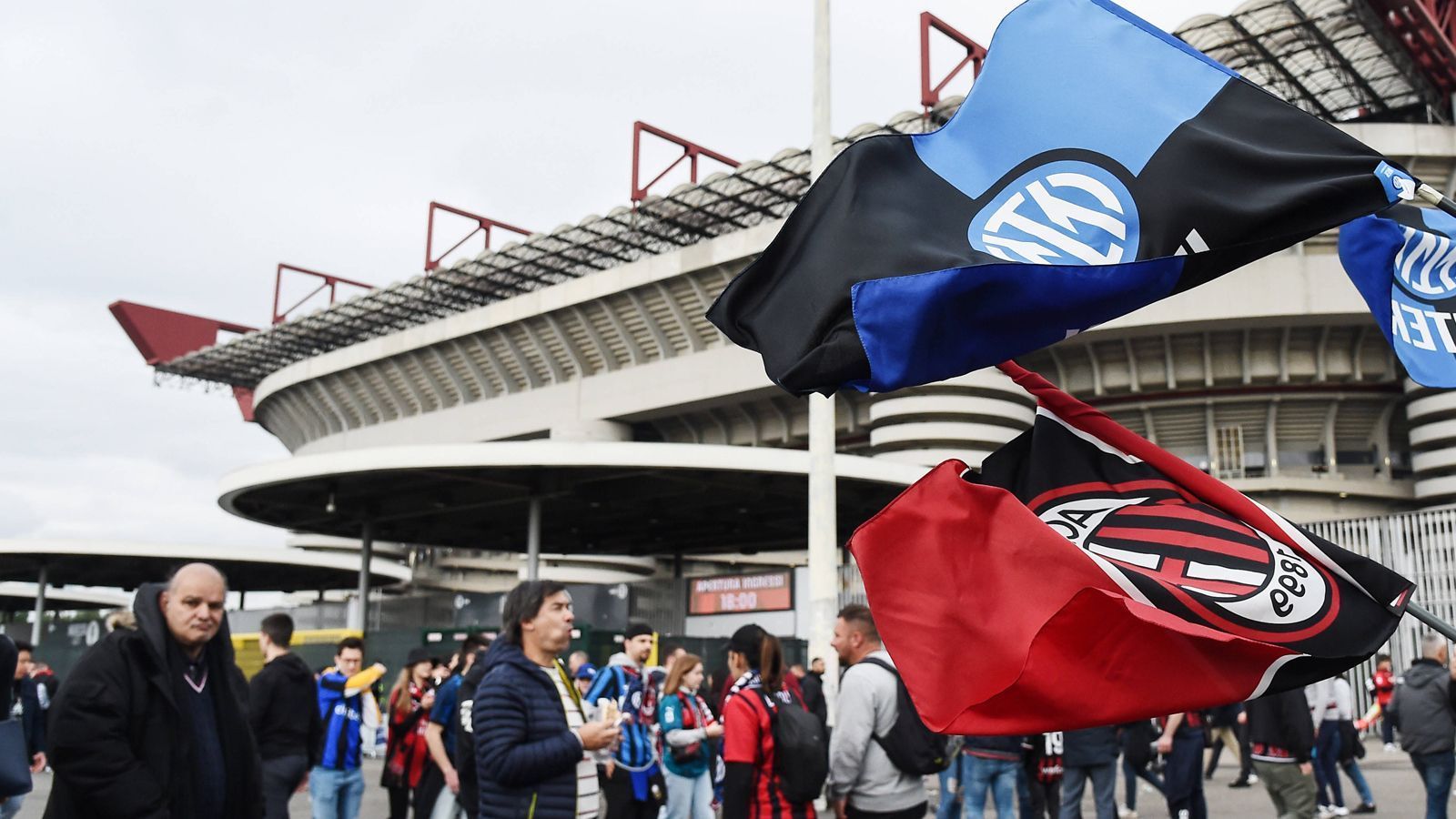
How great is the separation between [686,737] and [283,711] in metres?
2.66

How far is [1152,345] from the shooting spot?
35.6 meters

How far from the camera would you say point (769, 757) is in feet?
21.4

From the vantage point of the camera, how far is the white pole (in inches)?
637

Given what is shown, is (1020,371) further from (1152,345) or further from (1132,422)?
(1132,422)

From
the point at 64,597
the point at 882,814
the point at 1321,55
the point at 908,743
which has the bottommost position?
the point at 882,814

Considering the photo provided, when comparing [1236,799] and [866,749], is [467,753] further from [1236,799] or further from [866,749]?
[1236,799]

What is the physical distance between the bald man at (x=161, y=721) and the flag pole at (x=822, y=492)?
11.7m

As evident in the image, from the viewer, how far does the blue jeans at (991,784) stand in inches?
357

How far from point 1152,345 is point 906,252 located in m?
33.9

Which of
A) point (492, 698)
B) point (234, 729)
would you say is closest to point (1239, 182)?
point (492, 698)

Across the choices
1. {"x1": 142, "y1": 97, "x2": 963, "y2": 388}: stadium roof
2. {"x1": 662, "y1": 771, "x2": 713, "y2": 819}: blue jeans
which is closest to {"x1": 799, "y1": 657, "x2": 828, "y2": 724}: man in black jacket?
{"x1": 662, "y1": 771, "x2": 713, "y2": 819}: blue jeans

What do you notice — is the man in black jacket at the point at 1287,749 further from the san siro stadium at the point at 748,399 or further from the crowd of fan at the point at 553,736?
the san siro stadium at the point at 748,399

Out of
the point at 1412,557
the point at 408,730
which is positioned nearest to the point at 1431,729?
the point at 408,730

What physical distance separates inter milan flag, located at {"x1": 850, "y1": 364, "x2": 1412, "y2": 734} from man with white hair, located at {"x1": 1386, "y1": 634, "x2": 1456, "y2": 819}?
23.6 ft
